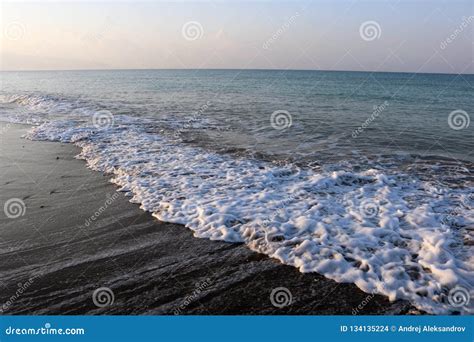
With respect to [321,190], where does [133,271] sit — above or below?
below

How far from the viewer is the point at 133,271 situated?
201 inches

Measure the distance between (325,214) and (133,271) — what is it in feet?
12.2

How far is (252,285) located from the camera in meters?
4.73

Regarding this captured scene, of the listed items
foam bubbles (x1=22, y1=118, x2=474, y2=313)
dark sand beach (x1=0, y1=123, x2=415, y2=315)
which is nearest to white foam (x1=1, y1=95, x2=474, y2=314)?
foam bubbles (x1=22, y1=118, x2=474, y2=313)

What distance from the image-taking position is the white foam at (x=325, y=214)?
16.5 ft

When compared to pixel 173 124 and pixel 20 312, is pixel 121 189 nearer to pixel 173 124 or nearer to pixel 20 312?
pixel 20 312

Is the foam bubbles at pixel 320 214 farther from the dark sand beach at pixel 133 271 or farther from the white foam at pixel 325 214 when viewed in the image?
the dark sand beach at pixel 133 271

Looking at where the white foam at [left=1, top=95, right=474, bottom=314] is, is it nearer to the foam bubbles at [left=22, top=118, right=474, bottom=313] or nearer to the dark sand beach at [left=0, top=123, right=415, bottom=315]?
the foam bubbles at [left=22, top=118, right=474, bottom=313]

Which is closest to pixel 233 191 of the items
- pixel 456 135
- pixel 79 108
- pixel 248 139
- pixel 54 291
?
pixel 54 291

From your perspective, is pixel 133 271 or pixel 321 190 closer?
pixel 133 271

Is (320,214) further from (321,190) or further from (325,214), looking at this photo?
(321,190)

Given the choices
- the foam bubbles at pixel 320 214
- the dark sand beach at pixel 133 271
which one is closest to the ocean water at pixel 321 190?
the foam bubbles at pixel 320 214

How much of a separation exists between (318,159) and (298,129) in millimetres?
5685

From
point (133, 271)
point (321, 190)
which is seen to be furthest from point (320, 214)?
point (133, 271)
